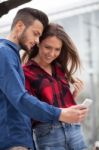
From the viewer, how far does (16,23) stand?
1601 millimetres

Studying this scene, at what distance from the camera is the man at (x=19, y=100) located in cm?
144

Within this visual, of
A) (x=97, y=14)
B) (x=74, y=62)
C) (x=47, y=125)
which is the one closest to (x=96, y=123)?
(x=97, y=14)

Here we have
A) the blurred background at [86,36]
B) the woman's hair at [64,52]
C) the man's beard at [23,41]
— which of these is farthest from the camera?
the blurred background at [86,36]

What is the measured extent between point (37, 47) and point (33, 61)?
0.24ft

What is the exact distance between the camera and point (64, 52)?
6.49 ft

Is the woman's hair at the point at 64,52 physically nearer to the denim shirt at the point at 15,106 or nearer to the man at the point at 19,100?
the man at the point at 19,100

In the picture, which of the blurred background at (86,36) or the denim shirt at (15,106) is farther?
the blurred background at (86,36)

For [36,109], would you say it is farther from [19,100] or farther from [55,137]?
[55,137]

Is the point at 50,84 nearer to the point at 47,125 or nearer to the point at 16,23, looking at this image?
the point at 47,125

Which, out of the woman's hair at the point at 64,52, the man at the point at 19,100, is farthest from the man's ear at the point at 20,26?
the woman's hair at the point at 64,52

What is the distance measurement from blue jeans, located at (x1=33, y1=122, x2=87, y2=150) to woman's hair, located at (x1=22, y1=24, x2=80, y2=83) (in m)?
0.31

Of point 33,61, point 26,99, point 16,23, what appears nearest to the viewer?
point 26,99

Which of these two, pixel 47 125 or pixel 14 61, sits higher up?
pixel 14 61

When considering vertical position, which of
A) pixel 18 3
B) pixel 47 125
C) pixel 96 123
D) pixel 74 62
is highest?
pixel 18 3
